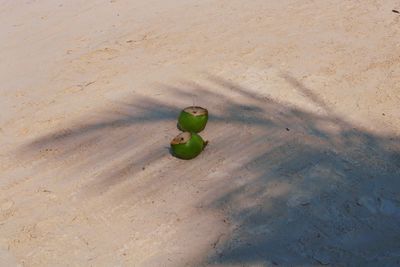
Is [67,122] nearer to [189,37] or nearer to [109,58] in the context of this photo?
[109,58]

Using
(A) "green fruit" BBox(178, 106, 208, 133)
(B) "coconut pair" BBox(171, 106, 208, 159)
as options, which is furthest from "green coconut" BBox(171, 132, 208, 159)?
(A) "green fruit" BBox(178, 106, 208, 133)

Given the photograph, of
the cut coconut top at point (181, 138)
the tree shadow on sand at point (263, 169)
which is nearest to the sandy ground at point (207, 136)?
the tree shadow on sand at point (263, 169)

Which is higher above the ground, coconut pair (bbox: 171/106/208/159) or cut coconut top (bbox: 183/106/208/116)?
cut coconut top (bbox: 183/106/208/116)

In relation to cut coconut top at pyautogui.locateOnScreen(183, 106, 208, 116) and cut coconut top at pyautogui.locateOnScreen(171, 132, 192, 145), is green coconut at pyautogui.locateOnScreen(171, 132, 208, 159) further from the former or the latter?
cut coconut top at pyautogui.locateOnScreen(183, 106, 208, 116)

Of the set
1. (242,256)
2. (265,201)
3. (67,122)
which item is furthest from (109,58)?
(242,256)

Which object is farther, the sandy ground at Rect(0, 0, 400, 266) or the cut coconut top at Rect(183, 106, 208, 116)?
the cut coconut top at Rect(183, 106, 208, 116)

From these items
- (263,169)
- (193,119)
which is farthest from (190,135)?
(263,169)

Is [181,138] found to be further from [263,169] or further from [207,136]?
[263,169]

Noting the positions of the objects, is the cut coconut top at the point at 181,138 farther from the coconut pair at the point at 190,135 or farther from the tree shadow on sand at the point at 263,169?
the tree shadow on sand at the point at 263,169

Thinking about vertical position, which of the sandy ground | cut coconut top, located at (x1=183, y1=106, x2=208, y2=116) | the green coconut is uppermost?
cut coconut top, located at (x1=183, y1=106, x2=208, y2=116)
